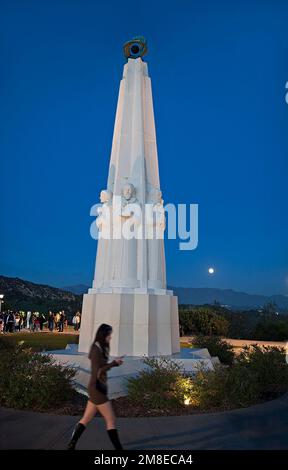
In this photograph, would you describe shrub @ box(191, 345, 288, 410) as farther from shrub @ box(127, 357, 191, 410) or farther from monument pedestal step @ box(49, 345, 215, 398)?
monument pedestal step @ box(49, 345, 215, 398)

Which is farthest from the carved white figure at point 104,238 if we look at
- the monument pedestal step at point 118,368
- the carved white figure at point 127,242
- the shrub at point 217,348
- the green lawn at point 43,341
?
the shrub at point 217,348

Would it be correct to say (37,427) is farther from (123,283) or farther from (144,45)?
(144,45)

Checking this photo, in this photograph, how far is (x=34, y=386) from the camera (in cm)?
656

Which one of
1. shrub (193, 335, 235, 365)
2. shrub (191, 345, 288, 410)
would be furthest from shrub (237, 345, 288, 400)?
shrub (193, 335, 235, 365)

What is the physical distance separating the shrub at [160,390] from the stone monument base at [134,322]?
236cm

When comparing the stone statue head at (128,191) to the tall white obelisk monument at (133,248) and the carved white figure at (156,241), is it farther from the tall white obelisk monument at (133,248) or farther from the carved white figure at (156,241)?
the carved white figure at (156,241)

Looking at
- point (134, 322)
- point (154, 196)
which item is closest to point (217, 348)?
point (134, 322)

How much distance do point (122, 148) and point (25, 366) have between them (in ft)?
23.9

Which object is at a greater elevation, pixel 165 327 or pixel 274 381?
pixel 165 327

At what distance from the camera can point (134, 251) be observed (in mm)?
10695

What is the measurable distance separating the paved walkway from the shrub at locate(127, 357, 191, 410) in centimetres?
74
